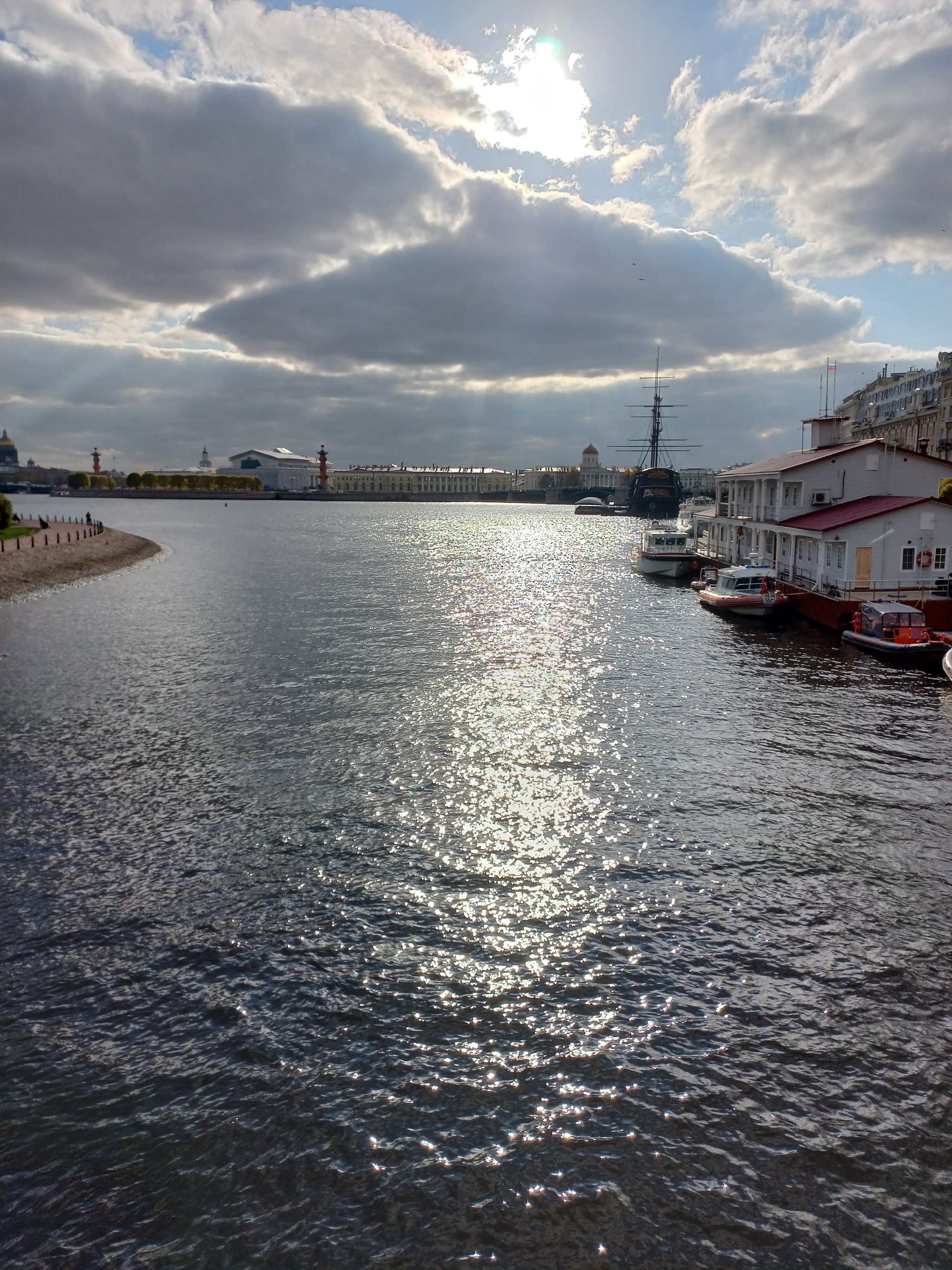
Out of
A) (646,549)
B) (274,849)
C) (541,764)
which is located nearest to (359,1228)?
(274,849)

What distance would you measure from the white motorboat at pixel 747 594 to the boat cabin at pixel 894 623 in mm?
8579

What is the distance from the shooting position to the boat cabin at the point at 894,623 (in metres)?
40.0

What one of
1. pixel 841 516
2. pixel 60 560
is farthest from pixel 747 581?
pixel 60 560

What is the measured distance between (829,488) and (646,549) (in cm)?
2527

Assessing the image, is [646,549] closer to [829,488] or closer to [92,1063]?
[829,488]

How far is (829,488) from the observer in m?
56.6

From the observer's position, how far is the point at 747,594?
51.8 meters

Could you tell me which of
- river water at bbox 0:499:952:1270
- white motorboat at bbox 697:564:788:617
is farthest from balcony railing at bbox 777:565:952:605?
river water at bbox 0:499:952:1270

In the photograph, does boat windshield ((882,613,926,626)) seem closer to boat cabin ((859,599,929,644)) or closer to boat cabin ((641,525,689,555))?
boat cabin ((859,599,929,644))

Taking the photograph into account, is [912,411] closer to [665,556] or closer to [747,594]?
[665,556]

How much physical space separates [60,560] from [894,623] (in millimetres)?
66044

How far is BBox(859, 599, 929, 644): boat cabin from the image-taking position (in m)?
40.0

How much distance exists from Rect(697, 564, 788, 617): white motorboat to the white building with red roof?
94.3 inches

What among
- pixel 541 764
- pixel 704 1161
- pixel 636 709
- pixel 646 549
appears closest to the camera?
pixel 704 1161
